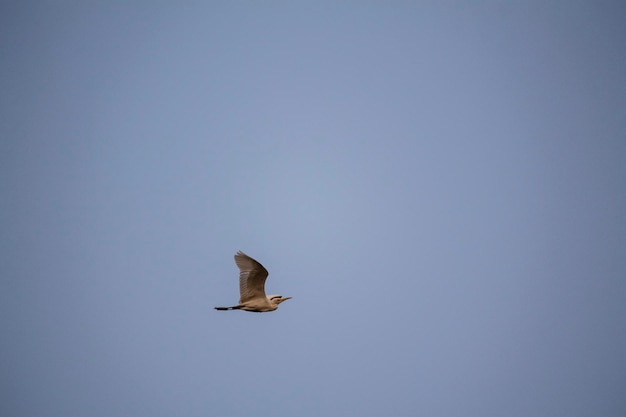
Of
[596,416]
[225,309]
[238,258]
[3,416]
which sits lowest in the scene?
[596,416]

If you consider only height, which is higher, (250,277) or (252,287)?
(250,277)

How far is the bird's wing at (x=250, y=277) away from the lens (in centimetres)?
2061

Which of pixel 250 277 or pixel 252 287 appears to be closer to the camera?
pixel 250 277

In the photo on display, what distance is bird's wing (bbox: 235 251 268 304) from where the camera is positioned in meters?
20.6

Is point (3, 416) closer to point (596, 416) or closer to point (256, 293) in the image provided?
point (256, 293)

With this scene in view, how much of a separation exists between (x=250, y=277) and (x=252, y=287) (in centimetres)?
50

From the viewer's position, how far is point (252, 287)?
2136 cm

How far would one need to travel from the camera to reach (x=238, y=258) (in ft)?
67.6

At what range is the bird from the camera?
67.8 ft

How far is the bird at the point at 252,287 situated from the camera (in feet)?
67.8

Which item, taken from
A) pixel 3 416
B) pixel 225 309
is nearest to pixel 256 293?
pixel 225 309

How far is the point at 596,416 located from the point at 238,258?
177 ft

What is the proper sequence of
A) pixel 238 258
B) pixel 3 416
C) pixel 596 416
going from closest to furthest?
pixel 238 258 → pixel 3 416 → pixel 596 416

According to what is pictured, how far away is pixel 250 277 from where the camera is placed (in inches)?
829
